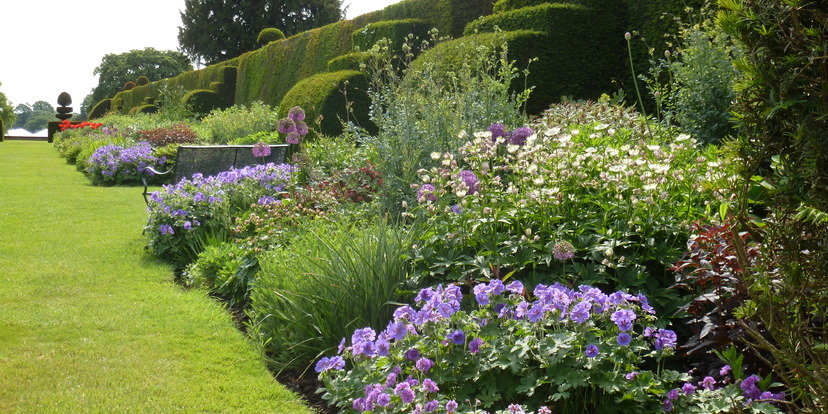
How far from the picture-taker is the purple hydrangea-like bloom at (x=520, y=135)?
4.91 meters

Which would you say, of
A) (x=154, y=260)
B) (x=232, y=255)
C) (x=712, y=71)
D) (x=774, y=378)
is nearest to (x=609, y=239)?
(x=774, y=378)

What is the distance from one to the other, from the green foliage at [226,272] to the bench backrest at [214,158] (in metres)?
2.46

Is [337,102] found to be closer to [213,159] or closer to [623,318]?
[213,159]

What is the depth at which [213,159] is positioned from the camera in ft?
25.6

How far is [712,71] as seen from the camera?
19.2 ft

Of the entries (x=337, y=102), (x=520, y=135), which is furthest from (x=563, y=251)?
(x=337, y=102)

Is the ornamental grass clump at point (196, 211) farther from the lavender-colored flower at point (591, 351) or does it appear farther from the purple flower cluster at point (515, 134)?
the lavender-colored flower at point (591, 351)

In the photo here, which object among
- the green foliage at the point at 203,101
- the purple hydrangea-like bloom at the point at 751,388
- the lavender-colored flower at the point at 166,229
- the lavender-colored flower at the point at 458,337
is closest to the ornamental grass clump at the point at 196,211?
the lavender-colored flower at the point at 166,229

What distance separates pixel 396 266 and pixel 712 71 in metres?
4.05

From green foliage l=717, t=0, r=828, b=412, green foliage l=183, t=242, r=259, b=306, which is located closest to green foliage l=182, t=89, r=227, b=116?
green foliage l=183, t=242, r=259, b=306

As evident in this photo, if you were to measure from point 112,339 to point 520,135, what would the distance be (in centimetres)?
321

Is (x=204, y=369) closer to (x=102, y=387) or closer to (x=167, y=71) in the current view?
(x=102, y=387)

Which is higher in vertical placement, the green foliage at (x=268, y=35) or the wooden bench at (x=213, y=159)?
A: the green foliage at (x=268, y=35)

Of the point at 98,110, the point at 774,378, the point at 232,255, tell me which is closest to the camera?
the point at 774,378
